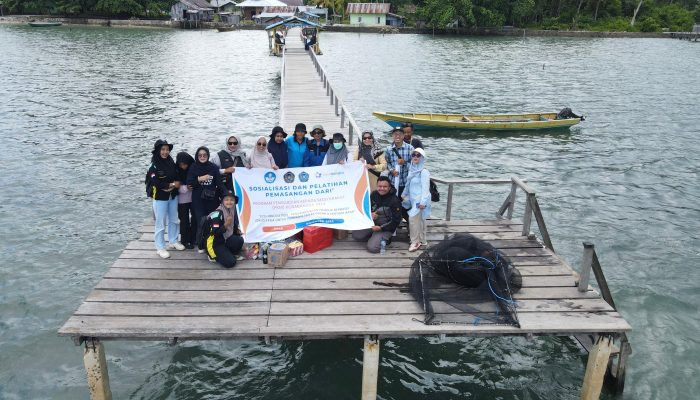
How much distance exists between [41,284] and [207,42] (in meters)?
69.4

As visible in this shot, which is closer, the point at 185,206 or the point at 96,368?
the point at 96,368

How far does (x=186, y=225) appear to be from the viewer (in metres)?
10.5

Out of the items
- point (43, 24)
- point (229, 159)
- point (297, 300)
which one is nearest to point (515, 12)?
point (43, 24)

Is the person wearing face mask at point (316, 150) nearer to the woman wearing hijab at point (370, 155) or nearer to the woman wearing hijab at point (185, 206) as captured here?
the woman wearing hijab at point (370, 155)

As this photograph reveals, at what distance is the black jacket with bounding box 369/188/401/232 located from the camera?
34.7 feet

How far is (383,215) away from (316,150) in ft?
7.74

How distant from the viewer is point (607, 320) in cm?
849

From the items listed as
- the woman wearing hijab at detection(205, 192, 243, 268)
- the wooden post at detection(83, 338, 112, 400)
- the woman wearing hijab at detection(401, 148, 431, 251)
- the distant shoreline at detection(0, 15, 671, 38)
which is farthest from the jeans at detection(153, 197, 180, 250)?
the distant shoreline at detection(0, 15, 671, 38)

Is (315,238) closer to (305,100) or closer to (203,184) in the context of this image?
(203,184)

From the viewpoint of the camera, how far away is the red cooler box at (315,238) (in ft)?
33.7

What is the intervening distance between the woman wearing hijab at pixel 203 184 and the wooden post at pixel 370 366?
3972 millimetres

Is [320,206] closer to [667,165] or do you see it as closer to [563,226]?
[563,226]

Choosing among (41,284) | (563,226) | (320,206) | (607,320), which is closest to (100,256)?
(41,284)

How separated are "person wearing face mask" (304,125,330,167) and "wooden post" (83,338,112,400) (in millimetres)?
5612
